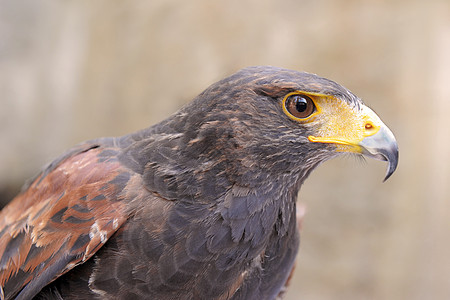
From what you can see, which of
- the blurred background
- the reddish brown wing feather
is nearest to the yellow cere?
the reddish brown wing feather

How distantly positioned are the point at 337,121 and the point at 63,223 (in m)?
1.46

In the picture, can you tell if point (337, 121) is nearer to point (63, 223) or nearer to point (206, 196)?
point (206, 196)

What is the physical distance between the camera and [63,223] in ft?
8.69

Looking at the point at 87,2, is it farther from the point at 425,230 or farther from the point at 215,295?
the point at 215,295

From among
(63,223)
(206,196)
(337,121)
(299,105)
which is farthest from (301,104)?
(63,223)

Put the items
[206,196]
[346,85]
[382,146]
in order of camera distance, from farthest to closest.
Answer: [346,85], [206,196], [382,146]

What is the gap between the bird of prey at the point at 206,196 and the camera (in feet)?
8.19

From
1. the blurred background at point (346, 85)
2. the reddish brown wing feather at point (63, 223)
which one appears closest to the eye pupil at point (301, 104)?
the reddish brown wing feather at point (63, 223)

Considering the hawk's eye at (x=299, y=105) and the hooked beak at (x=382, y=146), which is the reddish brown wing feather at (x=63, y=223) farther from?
the hooked beak at (x=382, y=146)

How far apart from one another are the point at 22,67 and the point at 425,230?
265 inches

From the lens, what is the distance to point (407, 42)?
19.1ft

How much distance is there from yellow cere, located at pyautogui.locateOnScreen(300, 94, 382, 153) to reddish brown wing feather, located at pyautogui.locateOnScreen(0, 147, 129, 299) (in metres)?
1.03

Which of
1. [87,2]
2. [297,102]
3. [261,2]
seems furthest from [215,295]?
[87,2]

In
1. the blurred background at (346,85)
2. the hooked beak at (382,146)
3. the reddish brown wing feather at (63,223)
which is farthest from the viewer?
the blurred background at (346,85)
